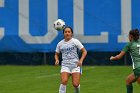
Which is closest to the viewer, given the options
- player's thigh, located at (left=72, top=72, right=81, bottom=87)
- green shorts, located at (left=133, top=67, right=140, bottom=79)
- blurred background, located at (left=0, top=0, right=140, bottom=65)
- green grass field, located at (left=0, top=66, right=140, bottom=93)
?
green shorts, located at (left=133, top=67, right=140, bottom=79)

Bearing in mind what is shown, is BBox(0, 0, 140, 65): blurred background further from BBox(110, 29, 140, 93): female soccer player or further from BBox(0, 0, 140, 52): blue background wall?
BBox(110, 29, 140, 93): female soccer player

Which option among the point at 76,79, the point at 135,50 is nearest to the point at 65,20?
the point at 76,79

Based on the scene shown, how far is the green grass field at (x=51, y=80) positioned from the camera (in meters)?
16.4

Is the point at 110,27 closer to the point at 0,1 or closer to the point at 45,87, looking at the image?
the point at 0,1

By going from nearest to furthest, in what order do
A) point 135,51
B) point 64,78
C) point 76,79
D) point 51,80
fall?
1. point 135,51
2. point 64,78
3. point 76,79
4. point 51,80

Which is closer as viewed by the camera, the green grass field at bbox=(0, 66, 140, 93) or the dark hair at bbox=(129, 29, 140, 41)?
the dark hair at bbox=(129, 29, 140, 41)

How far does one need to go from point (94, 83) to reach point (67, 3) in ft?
29.0

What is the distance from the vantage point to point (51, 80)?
1941 cm

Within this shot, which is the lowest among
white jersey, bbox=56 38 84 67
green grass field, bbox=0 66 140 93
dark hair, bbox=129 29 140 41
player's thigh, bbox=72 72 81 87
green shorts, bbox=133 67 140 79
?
green grass field, bbox=0 66 140 93

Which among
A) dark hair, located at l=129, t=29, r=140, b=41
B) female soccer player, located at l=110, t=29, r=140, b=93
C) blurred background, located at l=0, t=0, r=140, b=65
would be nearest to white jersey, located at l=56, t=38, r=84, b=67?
female soccer player, located at l=110, t=29, r=140, b=93

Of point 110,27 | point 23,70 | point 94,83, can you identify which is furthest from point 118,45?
point 94,83

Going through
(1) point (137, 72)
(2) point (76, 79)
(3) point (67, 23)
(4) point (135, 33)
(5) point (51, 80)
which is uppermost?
(3) point (67, 23)

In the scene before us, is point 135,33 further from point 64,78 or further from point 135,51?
point 64,78

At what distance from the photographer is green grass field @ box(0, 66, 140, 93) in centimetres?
1641
